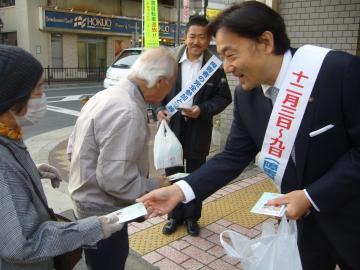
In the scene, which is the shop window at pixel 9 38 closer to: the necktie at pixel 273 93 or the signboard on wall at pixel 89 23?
the signboard on wall at pixel 89 23

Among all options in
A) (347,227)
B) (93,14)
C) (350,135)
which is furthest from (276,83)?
(93,14)

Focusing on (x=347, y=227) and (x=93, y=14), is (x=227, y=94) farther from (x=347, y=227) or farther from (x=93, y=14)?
(x=93, y=14)

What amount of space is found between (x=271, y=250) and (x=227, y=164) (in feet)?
1.77

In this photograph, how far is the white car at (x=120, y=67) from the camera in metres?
11.5

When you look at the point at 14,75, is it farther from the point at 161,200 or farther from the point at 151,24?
the point at 151,24

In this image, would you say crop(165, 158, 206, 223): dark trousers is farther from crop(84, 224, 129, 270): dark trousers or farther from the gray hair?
the gray hair

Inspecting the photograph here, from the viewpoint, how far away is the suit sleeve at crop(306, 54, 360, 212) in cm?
153

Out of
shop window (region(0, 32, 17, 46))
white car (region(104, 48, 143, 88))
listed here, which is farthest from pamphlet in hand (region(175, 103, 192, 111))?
shop window (region(0, 32, 17, 46))

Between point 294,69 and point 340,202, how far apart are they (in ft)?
1.96

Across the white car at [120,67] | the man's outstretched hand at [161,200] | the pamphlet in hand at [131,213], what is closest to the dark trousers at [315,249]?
the man's outstretched hand at [161,200]

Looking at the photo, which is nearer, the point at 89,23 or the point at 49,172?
the point at 49,172

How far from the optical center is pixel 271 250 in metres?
1.73

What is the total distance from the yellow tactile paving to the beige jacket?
1.40 meters

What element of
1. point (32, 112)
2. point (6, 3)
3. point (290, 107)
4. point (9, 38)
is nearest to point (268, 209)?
point (290, 107)
